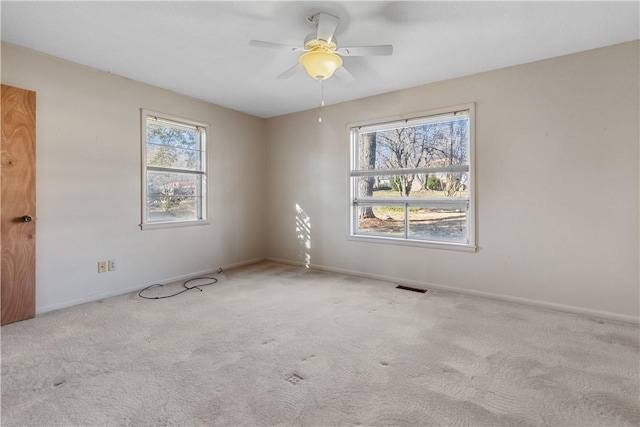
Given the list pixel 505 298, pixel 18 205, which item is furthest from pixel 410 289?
pixel 18 205

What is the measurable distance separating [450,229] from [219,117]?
11.7 ft

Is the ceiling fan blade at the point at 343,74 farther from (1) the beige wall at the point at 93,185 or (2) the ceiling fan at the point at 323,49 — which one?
(1) the beige wall at the point at 93,185

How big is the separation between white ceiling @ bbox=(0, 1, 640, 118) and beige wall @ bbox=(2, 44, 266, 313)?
10.0 inches

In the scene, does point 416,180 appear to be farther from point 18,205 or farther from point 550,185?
point 18,205

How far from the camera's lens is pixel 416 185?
3.95 metres

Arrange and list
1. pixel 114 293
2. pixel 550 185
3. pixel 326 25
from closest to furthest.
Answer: pixel 326 25, pixel 550 185, pixel 114 293

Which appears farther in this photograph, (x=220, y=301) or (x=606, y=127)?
(x=220, y=301)

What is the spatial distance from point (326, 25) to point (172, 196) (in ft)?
9.78

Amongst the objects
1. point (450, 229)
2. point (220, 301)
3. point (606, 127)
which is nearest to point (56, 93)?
point (220, 301)

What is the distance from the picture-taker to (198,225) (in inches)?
172

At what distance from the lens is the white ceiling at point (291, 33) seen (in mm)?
2271

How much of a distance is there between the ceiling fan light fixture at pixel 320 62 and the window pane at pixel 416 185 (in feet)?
6.45

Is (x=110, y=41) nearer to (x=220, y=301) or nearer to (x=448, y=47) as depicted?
(x=220, y=301)

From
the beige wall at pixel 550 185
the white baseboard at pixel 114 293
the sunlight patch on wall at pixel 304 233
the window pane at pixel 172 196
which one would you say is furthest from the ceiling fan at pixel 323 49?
the white baseboard at pixel 114 293
